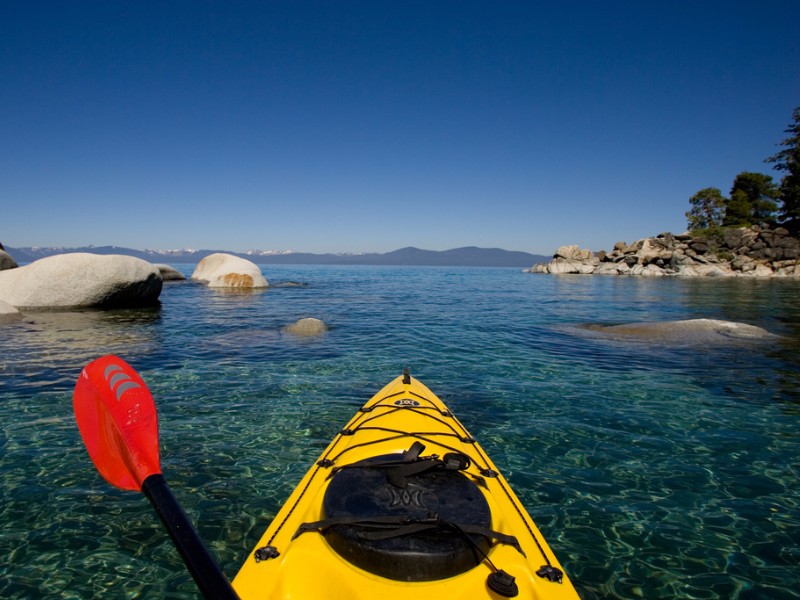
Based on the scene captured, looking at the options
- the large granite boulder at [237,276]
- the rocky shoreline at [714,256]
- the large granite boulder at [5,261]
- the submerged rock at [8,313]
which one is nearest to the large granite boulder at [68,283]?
the submerged rock at [8,313]

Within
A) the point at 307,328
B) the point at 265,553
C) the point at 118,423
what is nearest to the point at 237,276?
the point at 307,328

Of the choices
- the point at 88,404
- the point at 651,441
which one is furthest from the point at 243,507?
the point at 651,441

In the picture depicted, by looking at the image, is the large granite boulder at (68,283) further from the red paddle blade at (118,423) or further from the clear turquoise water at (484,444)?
the red paddle blade at (118,423)

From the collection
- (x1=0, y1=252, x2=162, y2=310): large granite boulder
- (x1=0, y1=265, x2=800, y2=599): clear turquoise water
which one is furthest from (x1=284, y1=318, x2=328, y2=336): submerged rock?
(x1=0, y1=252, x2=162, y2=310): large granite boulder

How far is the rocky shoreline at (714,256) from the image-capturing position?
56.0 metres

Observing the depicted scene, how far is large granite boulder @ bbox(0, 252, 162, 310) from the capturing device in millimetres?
16516

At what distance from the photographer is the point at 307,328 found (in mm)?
13922

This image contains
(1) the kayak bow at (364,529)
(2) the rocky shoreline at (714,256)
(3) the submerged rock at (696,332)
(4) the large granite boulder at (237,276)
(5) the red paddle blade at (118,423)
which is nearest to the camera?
(1) the kayak bow at (364,529)

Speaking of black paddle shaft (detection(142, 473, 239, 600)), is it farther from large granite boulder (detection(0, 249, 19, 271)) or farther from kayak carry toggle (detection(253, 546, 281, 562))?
large granite boulder (detection(0, 249, 19, 271))

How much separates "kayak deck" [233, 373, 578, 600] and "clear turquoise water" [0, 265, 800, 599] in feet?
4.10

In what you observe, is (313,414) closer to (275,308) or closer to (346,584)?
(346,584)

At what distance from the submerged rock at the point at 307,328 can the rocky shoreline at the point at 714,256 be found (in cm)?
6169

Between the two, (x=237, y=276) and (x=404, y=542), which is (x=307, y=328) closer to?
(x=404, y=542)

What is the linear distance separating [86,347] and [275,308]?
381 inches
